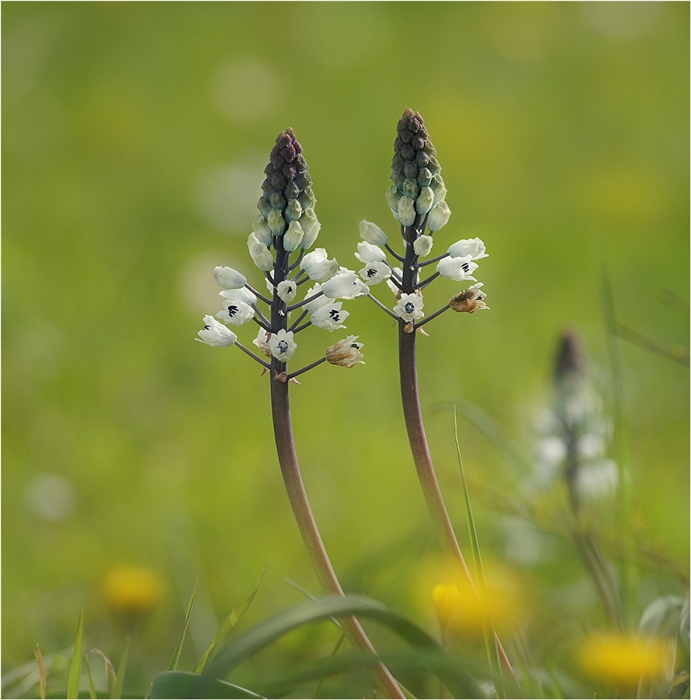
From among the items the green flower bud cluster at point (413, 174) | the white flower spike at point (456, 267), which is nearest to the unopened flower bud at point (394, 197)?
the green flower bud cluster at point (413, 174)

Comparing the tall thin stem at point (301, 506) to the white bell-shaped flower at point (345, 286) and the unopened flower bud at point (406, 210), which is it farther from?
the unopened flower bud at point (406, 210)

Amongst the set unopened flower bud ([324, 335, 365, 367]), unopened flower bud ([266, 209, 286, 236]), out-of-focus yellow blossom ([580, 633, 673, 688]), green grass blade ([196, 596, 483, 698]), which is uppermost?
unopened flower bud ([266, 209, 286, 236])

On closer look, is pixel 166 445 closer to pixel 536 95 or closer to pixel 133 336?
pixel 133 336

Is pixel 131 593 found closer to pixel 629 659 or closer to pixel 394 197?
pixel 629 659

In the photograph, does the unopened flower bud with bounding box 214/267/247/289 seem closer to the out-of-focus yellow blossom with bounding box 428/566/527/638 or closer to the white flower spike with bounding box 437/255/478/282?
the white flower spike with bounding box 437/255/478/282

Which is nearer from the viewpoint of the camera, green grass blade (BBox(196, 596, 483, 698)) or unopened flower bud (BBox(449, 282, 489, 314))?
green grass blade (BBox(196, 596, 483, 698))

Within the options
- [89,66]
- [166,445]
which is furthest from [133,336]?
[89,66]

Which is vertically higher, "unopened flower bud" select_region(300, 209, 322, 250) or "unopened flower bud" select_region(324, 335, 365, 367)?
"unopened flower bud" select_region(300, 209, 322, 250)

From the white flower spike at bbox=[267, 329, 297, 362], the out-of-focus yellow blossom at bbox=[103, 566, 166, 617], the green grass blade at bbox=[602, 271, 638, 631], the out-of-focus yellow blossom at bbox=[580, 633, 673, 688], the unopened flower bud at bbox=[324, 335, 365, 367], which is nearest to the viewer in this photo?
the white flower spike at bbox=[267, 329, 297, 362]

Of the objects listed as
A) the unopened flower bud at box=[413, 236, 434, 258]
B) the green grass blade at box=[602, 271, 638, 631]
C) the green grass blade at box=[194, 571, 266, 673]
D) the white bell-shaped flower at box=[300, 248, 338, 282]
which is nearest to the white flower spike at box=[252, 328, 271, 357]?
the white bell-shaped flower at box=[300, 248, 338, 282]

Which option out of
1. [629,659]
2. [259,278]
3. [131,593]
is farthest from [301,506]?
[259,278]
